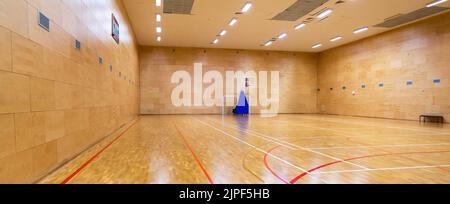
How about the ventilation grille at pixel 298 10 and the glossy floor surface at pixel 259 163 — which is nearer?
the glossy floor surface at pixel 259 163

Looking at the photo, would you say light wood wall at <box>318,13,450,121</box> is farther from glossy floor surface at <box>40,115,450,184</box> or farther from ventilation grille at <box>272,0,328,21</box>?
glossy floor surface at <box>40,115,450,184</box>

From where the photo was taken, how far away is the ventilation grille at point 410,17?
1205 centimetres

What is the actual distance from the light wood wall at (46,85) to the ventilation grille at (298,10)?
320 inches

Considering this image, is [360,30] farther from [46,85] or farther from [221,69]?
[46,85]

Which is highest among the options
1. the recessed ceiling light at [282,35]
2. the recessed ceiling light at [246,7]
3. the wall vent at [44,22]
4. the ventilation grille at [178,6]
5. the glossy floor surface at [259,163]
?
the ventilation grille at [178,6]

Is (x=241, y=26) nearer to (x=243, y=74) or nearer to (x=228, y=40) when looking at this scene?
(x=228, y=40)

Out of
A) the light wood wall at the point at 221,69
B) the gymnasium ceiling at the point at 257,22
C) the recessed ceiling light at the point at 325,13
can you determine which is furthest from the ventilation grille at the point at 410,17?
the light wood wall at the point at 221,69

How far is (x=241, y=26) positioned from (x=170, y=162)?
11.8 metres

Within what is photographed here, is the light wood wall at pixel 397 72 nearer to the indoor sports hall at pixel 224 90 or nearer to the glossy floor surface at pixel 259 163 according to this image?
the indoor sports hall at pixel 224 90

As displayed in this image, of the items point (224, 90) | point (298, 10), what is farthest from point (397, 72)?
point (224, 90)

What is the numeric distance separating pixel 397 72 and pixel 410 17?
3315 millimetres

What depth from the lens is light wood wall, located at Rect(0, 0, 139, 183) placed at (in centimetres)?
291

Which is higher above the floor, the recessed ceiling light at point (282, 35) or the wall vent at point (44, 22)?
the recessed ceiling light at point (282, 35)

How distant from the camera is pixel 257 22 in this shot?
14.2m
